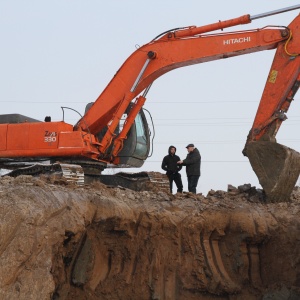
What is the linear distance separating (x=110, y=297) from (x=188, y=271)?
4.38 ft

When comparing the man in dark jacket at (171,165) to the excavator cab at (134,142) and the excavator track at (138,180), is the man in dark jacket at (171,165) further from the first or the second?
the excavator cab at (134,142)

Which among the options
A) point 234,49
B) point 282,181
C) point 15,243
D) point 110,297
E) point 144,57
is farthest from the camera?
point 144,57

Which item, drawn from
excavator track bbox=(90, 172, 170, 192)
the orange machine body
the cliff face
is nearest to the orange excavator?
the orange machine body

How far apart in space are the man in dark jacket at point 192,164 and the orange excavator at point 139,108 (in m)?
0.82

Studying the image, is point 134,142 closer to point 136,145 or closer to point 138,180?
point 136,145

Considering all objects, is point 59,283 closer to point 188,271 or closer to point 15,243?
point 15,243

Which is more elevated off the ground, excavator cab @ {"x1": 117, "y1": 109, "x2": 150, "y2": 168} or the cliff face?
excavator cab @ {"x1": 117, "y1": 109, "x2": 150, "y2": 168}

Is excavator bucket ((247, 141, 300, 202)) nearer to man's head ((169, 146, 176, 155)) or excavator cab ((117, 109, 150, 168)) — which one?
excavator cab ((117, 109, 150, 168))

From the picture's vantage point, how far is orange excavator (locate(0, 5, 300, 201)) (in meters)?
10.2

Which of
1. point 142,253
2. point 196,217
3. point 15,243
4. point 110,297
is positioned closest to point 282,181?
point 196,217

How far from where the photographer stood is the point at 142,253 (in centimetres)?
784

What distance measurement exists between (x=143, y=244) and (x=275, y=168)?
2737mm

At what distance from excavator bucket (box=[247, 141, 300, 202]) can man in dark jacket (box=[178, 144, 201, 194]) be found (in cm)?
273

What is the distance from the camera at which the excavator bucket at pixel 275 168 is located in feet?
31.1
